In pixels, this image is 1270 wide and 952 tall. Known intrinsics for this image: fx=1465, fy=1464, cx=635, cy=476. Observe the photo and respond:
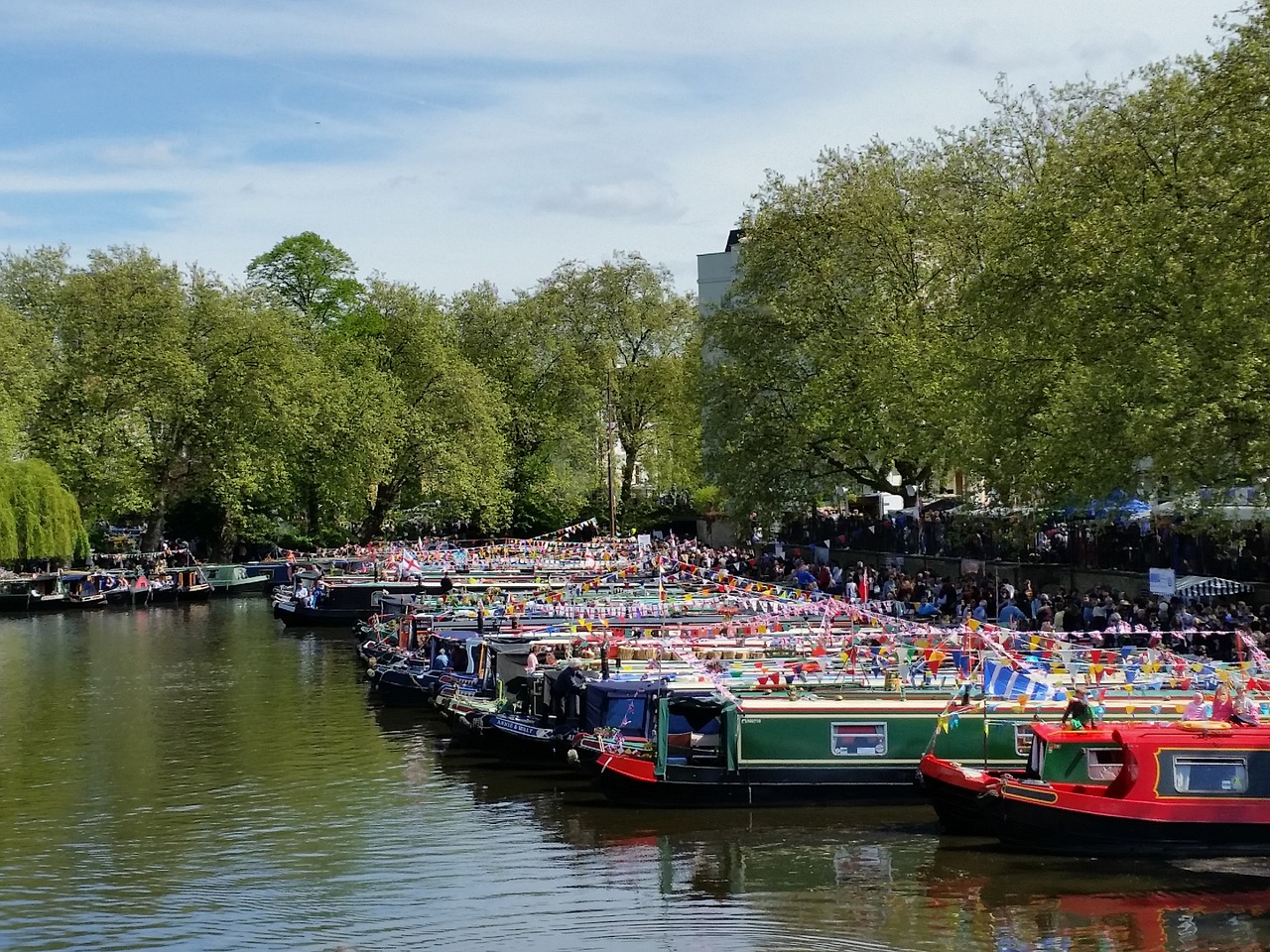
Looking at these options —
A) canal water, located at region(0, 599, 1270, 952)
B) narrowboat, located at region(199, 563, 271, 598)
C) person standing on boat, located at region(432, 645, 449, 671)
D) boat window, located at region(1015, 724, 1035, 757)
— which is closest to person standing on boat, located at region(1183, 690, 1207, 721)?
canal water, located at region(0, 599, 1270, 952)

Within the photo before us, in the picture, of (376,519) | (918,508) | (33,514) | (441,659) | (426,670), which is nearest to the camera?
(441,659)

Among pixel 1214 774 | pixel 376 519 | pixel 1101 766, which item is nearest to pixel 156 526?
pixel 376 519

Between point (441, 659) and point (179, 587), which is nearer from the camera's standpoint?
point (441, 659)

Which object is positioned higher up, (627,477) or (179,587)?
(627,477)

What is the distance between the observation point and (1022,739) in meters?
26.6

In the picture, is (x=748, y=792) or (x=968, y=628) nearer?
(x=748, y=792)

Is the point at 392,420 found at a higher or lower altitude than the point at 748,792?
higher

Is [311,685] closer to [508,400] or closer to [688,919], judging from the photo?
[688,919]

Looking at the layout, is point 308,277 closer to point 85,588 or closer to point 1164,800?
point 85,588

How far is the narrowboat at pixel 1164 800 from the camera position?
23.1 metres

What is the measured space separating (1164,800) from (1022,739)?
12.0 feet

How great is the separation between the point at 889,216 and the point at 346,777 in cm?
3938

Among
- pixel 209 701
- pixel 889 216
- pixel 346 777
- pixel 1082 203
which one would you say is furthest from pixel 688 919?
pixel 889 216

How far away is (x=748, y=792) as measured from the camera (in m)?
27.2
